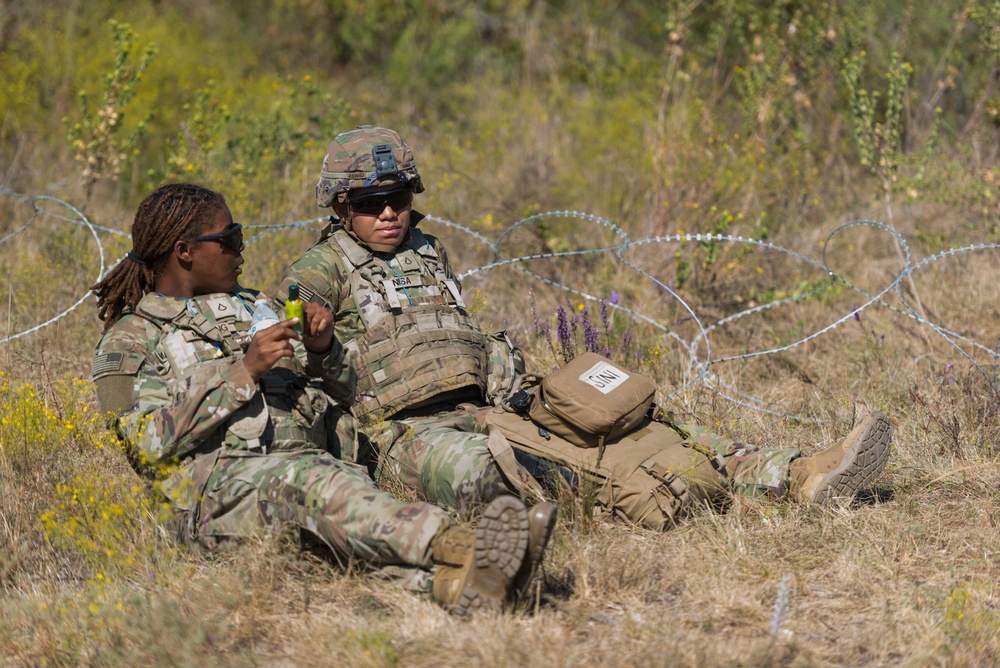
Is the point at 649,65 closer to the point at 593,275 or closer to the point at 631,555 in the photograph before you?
the point at 593,275

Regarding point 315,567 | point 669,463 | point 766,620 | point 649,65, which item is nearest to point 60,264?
point 315,567

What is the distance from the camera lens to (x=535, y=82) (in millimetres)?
10008

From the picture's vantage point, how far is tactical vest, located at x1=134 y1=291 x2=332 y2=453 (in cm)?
363

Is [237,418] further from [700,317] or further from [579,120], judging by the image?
[579,120]

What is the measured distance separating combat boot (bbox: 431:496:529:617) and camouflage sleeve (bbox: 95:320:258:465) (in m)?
0.81

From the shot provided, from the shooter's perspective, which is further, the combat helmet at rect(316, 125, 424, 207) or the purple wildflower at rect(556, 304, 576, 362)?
the purple wildflower at rect(556, 304, 576, 362)

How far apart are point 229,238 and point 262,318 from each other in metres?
0.42

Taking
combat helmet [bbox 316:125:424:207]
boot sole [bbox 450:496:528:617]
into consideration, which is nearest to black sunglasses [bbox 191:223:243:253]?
combat helmet [bbox 316:125:424:207]

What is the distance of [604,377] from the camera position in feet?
13.1

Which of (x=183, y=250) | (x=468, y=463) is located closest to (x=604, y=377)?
(x=468, y=463)

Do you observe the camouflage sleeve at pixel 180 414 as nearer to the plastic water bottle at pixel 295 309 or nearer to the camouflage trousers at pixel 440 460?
the plastic water bottle at pixel 295 309

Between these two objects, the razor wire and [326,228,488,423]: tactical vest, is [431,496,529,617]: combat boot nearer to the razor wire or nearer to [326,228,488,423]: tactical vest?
[326,228,488,423]: tactical vest

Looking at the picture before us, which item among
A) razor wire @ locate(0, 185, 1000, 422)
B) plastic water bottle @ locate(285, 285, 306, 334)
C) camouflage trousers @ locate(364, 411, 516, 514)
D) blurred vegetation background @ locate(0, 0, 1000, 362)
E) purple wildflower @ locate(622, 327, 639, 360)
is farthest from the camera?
blurred vegetation background @ locate(0, 0, 1000, 362)

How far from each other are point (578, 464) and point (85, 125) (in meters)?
4.86
